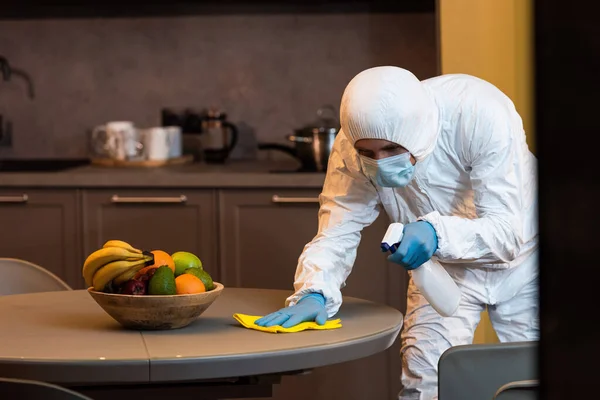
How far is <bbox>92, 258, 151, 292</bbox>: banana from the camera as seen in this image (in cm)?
171

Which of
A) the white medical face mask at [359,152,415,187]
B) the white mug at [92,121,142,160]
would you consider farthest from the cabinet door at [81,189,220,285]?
the white medical face mask at [359,152,415,187]

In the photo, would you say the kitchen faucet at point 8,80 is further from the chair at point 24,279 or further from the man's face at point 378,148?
the man's face at point 378,148

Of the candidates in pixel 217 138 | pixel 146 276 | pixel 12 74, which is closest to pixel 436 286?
pixel 146 276

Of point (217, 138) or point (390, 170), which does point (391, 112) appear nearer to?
point (390, 170)

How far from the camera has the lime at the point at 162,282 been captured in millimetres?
1686

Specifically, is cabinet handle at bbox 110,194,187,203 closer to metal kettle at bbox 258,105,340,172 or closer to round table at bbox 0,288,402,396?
metal kettle at bbox 258,105,340,172

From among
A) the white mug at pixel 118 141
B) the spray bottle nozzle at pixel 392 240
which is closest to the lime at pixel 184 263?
the spray bottle nozzle at pixel 392 240

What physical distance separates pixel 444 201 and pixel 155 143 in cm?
184

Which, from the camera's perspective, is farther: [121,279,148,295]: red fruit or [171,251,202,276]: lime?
[171,251,202,276]: lime

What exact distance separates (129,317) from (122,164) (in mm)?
1973

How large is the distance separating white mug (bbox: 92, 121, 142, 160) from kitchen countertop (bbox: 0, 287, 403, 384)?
5.67 feet

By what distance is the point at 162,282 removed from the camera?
1685 mm

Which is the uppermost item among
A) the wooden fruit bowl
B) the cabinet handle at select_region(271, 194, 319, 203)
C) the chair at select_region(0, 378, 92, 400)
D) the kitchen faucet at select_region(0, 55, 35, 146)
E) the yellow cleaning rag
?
the kitchen faucet at select_region(0, 55, 35, 146)

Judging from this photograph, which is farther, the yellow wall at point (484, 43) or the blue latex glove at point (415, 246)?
the yellow wall at point (484, 43)
